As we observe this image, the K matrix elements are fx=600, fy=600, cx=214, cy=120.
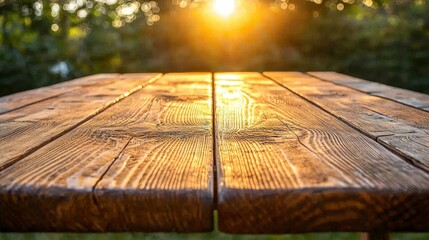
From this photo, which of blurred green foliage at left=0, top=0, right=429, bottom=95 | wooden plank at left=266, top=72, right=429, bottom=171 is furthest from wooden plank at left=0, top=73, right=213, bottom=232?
blurred green foliage at left=0, top=0, right=429, bottom=95

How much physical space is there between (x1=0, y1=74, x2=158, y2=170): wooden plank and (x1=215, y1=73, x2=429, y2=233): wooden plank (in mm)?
279

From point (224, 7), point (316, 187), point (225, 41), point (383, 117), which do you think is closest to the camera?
point (316, 187)

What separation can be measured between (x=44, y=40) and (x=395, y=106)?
472cm

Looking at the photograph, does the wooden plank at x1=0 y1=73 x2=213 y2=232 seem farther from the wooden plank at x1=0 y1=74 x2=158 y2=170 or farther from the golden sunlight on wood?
the golden sunlight on wood

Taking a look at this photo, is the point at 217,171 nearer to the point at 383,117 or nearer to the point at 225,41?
the point at 383,117

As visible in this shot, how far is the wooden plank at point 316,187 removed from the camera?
0.60 meters

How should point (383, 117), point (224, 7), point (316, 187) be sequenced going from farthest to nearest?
1. point (224, 7)
2. point (383, 117)
3. point (316, 187)

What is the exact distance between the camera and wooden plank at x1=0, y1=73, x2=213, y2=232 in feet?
1.98

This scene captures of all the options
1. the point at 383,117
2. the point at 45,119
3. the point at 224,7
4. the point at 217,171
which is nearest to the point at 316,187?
the point at 217,171

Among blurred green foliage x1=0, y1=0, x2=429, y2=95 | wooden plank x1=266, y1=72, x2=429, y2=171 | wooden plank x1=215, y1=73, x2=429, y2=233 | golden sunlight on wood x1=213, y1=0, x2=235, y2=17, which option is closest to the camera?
wooden plank x1=215, y1=73, x2=429, y2=233

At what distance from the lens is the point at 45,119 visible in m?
1.16

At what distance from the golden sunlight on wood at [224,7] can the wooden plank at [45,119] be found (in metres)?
4.86

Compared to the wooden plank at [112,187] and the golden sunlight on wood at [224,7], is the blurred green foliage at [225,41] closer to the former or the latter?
the golden sunlight on wood at [224,7]

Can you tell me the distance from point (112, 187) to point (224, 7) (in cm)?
635
